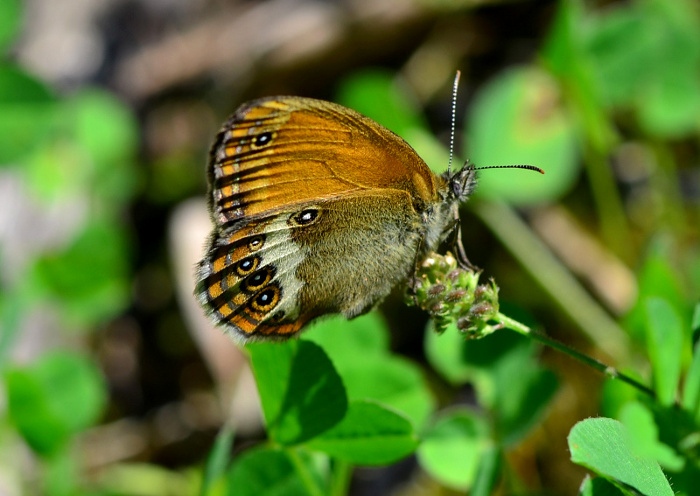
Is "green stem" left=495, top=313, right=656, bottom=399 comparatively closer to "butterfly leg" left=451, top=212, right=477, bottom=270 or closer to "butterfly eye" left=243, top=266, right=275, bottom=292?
"butterfly leg" left=451, top=212, right=477, bottom=270

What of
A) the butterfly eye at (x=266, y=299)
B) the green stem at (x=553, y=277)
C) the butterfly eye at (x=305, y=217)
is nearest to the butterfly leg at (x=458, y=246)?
the butterfly eye at (x=305, y=217)

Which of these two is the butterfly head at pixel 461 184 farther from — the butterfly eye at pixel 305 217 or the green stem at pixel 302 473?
the green stem at pixel 302 473

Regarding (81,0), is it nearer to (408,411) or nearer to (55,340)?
(55,340)

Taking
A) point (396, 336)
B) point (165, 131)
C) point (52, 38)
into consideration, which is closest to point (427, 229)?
point (396, 336)

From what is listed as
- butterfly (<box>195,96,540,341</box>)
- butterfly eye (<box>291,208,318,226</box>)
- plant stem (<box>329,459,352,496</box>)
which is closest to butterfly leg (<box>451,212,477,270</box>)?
butterfly (<box>195,96,540,341</box>)

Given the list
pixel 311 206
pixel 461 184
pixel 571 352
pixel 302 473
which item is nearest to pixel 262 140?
pixel 311 206
